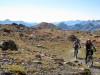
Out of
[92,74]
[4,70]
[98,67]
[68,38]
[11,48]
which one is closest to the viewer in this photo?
[4,70]

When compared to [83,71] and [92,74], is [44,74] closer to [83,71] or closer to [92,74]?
[83,71]

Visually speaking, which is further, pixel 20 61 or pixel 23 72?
pixel 20 61

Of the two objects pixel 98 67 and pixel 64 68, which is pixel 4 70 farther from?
pixel 98 67

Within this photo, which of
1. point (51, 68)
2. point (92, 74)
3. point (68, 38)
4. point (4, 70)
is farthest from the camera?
point (68, 38)

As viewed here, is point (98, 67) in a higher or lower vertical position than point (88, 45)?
lower

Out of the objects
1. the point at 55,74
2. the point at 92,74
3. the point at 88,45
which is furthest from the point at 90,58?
the point at 55,74

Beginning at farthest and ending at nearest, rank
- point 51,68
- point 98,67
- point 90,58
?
point 90,58 → point 98,67 → point 51,68

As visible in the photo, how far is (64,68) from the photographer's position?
23.2 m

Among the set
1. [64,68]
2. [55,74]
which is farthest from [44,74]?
[64,68]

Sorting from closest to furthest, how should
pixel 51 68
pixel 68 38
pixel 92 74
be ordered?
pixel 51 68
pixel 92 74
pixel 68 38

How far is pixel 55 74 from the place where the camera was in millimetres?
20188

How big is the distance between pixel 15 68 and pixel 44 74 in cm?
237

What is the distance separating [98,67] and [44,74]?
1127 cm

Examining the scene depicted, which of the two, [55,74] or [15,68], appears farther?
[55,74]
